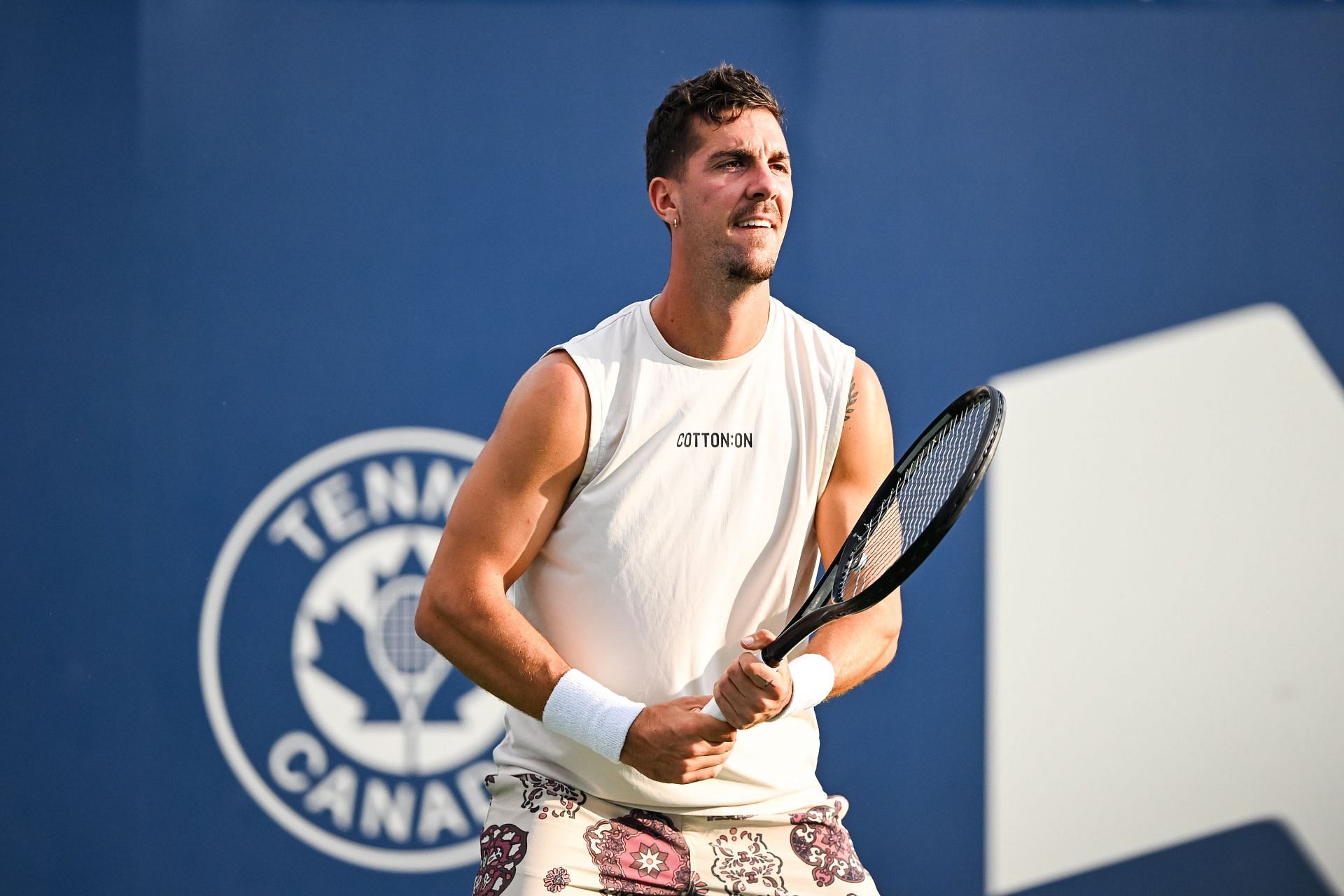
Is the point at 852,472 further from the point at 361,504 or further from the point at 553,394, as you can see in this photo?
the point at 361,504

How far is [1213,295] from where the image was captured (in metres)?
3.40

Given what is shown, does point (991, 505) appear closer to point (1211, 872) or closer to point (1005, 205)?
point (1005, 205)

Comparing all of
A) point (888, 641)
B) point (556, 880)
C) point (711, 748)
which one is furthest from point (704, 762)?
point (888, 641)

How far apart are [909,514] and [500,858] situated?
811 millimetres

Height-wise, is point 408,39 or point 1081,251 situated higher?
point 408,39

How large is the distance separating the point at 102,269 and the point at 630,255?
52.9 inches

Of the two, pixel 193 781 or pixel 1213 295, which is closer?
pixel 193 781

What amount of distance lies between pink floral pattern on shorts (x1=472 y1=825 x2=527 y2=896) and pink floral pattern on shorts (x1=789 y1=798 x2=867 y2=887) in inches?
17.2

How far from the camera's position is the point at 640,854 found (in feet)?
6.51

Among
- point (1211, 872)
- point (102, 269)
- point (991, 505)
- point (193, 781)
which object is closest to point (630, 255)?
point (991, 505)

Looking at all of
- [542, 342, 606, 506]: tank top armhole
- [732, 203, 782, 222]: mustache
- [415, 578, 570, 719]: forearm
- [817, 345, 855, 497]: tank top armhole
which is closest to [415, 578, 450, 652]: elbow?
[415, 578, 570, 719]: forearm

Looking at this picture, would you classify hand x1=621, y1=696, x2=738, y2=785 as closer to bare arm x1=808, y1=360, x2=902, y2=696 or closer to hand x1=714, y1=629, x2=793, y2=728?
hand x1=714, y1=629, x2=793, y2=728

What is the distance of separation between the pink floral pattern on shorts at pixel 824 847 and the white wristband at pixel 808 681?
233mm

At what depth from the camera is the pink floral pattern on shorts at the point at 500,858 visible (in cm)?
193
